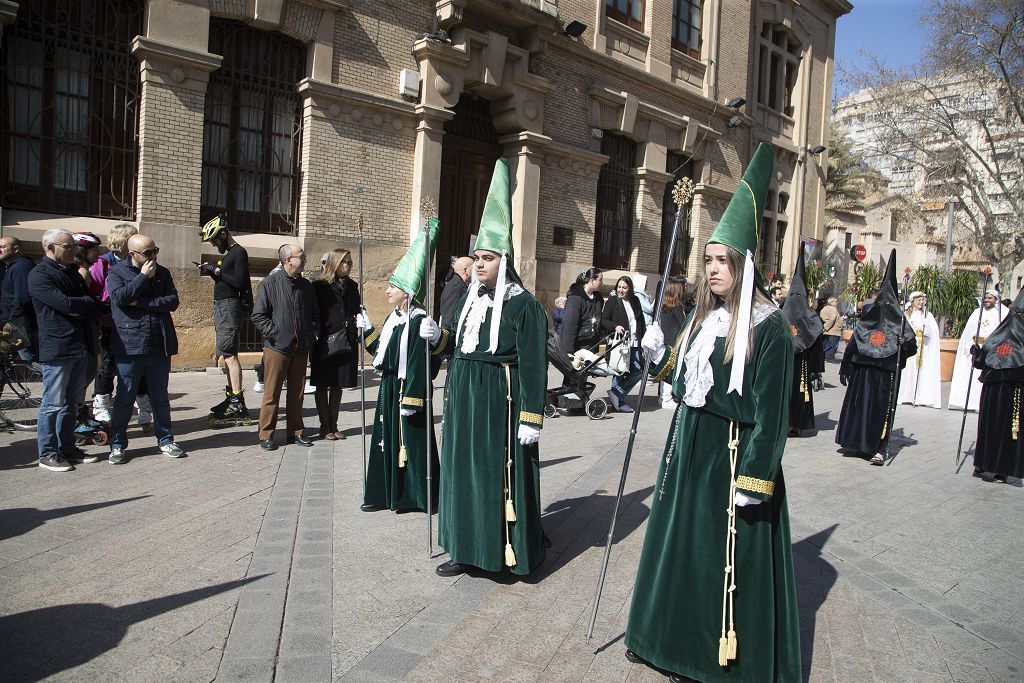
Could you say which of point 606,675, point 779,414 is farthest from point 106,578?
point 779,414

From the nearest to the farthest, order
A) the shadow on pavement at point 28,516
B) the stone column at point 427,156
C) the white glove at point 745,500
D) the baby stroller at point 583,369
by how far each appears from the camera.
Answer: the white glove at point 745,500
the shadow on pavement at point 28,516
the baby stroller at point 583,369
the stone column at point 427,156

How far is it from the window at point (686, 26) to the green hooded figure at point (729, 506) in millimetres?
18689

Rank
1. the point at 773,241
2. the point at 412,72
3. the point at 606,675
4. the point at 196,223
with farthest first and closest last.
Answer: the point at 773,241 < the point at 412,72 < the point at 196,223 < the point at 606,675

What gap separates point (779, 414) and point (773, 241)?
23584 millimetres

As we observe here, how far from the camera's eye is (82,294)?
6.39 m

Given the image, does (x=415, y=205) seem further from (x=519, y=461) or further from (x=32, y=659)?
(x=32, y=659)

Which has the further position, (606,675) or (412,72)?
(412,72)

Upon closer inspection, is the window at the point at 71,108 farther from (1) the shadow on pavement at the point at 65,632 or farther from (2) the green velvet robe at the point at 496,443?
(2) the green velvet robe at the point at 496,443

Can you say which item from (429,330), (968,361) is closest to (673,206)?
(968,361)

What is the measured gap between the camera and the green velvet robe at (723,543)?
3146 mm

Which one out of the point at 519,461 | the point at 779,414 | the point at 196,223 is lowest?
the point at 519,461

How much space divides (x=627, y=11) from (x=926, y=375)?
11.5 m

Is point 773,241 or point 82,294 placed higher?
point 773,241

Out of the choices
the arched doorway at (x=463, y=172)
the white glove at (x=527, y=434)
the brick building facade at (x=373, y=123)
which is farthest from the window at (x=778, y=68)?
the white glove at (x=527, y=434)
